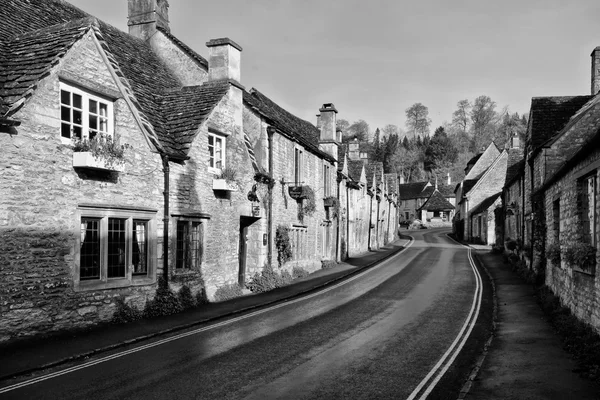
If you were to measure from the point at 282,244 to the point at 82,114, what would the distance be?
41.3 feet

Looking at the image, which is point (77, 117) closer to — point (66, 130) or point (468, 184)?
point (66, 130)

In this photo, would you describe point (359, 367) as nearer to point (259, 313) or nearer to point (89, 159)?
point (259, 313)

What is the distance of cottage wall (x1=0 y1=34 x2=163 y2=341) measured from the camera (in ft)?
36.7

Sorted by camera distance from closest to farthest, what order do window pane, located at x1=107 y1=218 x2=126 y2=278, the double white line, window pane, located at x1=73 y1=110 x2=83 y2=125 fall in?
the double white line < window pane, located at x1=73 y1=110 x2=83 y2=125 < window pane, located at x1=107 y1=218 x2=126 y2=278

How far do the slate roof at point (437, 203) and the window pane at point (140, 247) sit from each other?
85.0 m

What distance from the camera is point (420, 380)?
365 inches

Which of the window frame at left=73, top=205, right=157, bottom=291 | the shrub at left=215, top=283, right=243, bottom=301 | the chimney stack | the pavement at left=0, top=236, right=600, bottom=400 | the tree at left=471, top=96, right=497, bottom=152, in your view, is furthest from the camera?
the tree at left=471, top=96, right=497, bottom=152

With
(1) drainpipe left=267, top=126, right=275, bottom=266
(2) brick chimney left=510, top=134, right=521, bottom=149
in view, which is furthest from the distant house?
(1) drainpipe left=267, top=126, right=275, bottom=266

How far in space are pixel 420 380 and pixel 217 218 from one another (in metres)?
10.9

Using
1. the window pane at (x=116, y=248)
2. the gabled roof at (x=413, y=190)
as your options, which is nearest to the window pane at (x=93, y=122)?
the window pane at (x=116, y=248)

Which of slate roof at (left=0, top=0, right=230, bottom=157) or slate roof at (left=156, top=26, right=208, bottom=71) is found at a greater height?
slate roof at (left=156, top=26, right=208, bottom=71)

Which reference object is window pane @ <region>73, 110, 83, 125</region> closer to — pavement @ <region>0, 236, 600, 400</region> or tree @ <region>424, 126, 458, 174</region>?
pavement @ <region>0, 236, 600, 400</region>

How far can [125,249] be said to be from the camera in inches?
566

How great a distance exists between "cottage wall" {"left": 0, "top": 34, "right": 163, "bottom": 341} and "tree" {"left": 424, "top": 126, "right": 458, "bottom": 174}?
349ft
